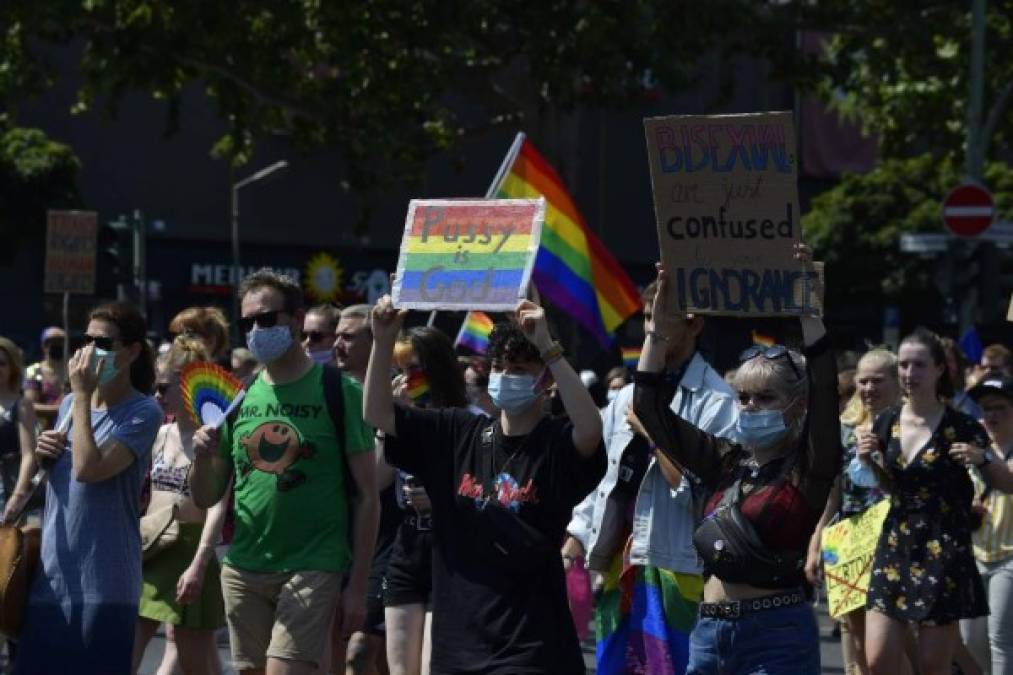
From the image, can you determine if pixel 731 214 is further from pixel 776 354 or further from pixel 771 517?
pixel 771 517

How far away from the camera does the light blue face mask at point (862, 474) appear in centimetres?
842

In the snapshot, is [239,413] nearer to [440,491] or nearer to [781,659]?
[440,491]

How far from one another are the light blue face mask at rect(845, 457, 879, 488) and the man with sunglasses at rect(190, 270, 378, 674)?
2.54m

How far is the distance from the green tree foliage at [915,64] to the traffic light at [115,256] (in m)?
7.22

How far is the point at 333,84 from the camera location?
20875mm

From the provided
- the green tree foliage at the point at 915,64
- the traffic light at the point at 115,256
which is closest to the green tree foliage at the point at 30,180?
the traffic light at the point at 115,256

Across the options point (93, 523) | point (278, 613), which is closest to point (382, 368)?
point (278, 613)

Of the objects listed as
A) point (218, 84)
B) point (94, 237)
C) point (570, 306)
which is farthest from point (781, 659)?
point (218, 84)

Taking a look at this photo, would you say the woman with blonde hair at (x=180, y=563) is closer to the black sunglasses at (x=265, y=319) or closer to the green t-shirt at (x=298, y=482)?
the green t-shirt at (x=298, y=482)

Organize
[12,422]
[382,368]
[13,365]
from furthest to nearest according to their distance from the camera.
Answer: [13,365]
[12,422]
[382,368]

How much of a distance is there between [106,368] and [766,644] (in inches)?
99.3

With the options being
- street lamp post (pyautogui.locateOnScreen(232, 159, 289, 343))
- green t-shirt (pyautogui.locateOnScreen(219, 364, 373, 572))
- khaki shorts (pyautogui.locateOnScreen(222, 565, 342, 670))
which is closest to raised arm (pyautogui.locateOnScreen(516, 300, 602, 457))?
green t-shirt (pyautogui.locateOnScreen(219, 364, 373, 572))

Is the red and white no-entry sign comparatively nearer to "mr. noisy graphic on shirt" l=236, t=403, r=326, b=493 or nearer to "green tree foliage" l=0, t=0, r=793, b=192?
"green tree foliage" l=0, t=0, r=793, b=192

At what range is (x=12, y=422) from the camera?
9398 mm
